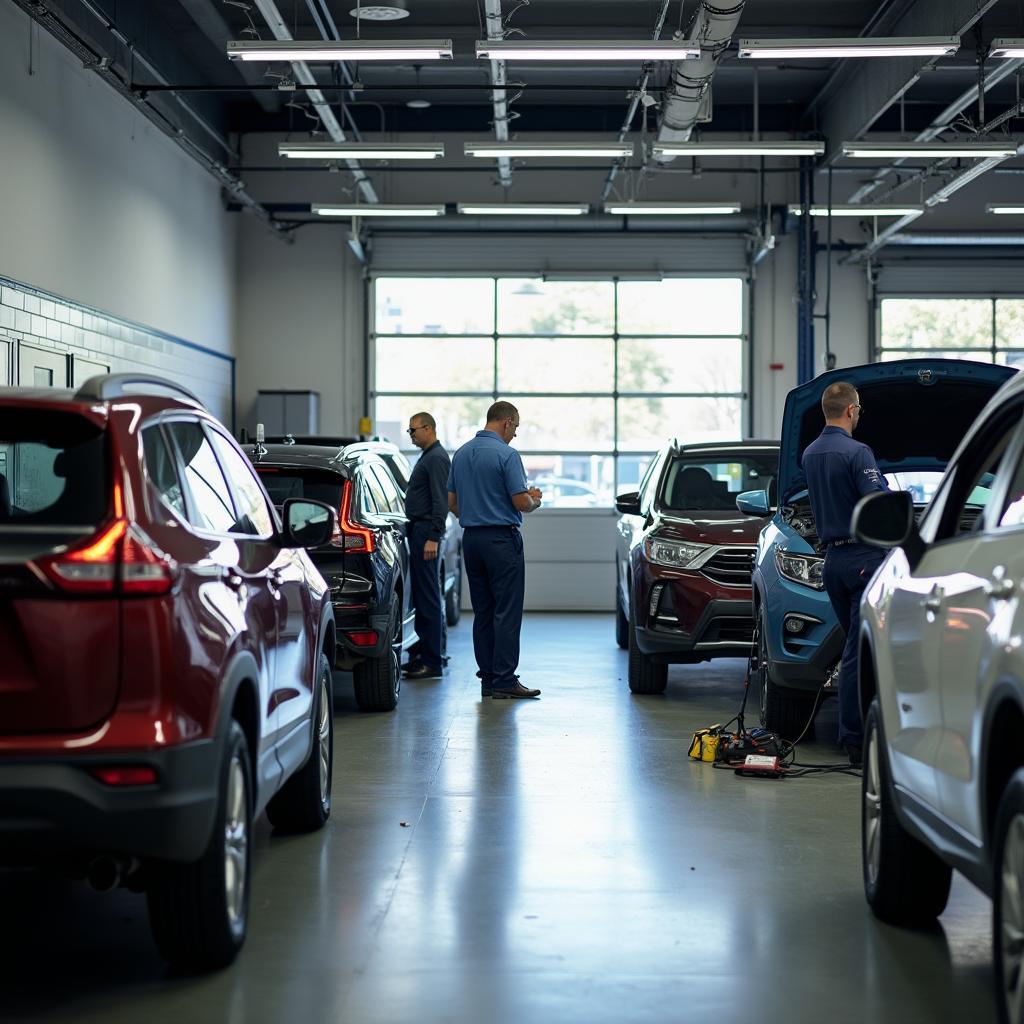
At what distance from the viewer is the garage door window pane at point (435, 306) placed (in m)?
19.7

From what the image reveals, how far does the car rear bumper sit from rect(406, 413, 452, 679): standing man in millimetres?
7037

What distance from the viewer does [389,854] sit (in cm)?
571

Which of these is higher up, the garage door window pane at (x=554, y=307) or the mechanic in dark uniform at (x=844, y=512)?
the garage door window pane at (x=554, y=307)

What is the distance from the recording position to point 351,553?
29.4 feet

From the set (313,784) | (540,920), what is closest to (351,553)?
(313,784)

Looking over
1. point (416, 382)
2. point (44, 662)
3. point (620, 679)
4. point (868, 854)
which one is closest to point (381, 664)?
point (620, 679)

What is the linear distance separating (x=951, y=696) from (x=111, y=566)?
2.07 m

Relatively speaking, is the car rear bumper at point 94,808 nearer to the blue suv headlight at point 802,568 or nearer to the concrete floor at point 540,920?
the concrete floor at point 540,920

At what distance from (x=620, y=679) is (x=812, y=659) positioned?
12.3 feet

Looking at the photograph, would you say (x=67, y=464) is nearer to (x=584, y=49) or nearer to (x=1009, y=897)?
(x=1009, y=897)

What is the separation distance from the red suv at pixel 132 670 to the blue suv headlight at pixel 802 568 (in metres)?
4.13

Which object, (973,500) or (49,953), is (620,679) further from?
(49,953)

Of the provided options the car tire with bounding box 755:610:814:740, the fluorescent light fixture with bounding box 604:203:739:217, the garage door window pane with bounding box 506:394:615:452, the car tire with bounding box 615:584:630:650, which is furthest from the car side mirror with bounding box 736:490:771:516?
the garage door window pane with bounding box 506:394:615:452

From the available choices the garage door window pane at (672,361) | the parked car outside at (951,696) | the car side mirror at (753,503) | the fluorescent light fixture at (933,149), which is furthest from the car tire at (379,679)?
the garage door window pane at (672,361)
